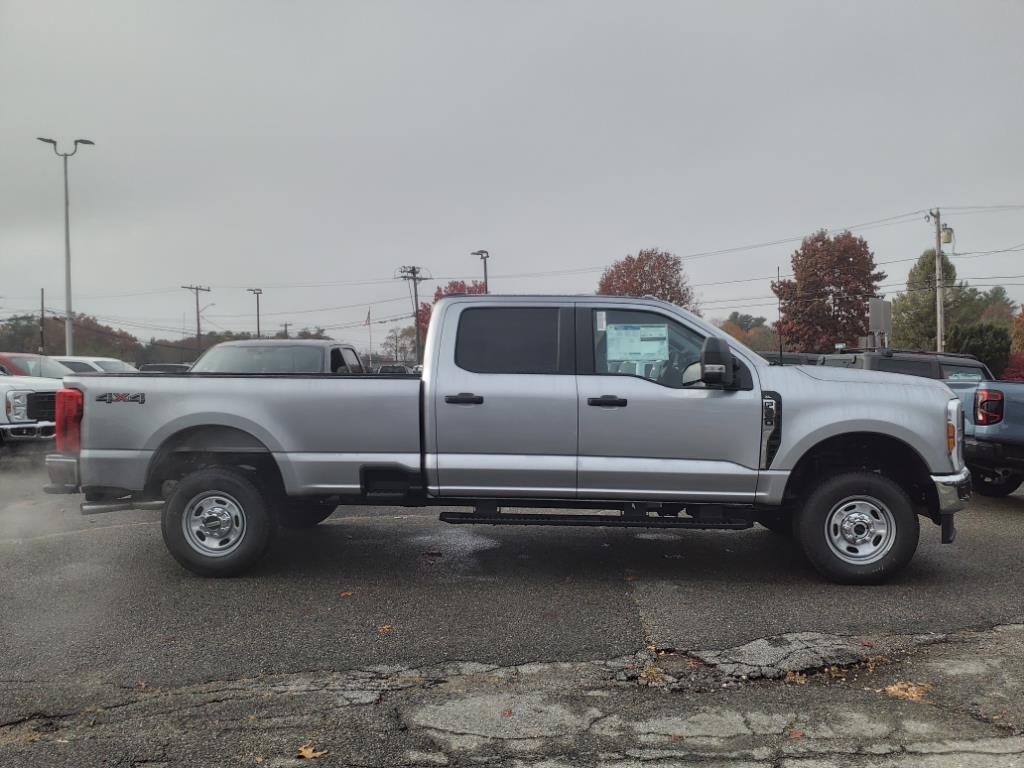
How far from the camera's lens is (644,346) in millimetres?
5809

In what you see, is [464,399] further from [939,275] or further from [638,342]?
[939,275]

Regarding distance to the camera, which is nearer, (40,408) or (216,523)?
(216,523)

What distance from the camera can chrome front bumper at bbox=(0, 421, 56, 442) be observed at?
11000 millimetres

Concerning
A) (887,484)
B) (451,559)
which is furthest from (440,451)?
(887,484)

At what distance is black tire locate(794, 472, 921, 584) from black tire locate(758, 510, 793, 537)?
448 mm

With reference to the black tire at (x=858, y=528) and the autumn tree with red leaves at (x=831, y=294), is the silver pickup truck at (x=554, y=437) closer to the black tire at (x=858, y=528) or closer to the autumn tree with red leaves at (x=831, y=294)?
the black tire at (x=858, y=528)

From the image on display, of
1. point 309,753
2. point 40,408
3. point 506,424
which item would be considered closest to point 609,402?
point 506,424

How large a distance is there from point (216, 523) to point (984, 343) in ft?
131

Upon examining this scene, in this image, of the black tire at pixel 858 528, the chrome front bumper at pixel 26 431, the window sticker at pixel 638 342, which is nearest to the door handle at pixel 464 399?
the window sticker at pixel 638 342

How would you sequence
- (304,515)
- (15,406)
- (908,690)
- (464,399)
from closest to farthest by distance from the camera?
(908,690) → (464,399) → (304,515) → (15,406)

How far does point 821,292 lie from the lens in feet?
178

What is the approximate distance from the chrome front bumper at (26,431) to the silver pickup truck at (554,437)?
626 cm

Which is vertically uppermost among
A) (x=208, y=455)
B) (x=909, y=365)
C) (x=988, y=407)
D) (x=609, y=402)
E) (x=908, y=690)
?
(x=909, y=365)

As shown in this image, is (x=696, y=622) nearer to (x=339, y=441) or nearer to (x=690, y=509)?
A: (x=690, y=509)
